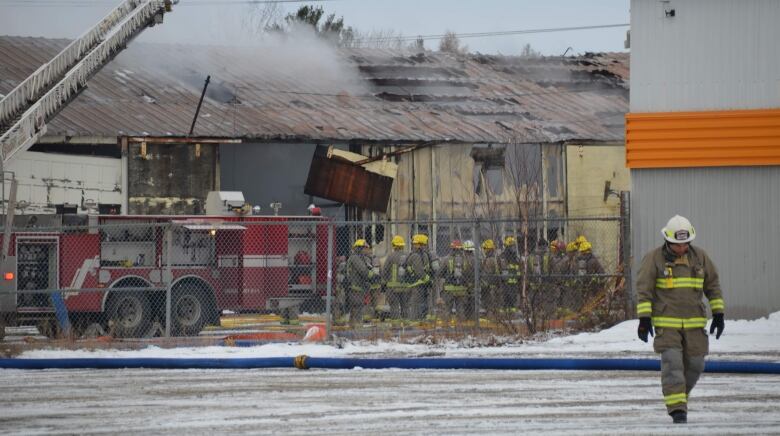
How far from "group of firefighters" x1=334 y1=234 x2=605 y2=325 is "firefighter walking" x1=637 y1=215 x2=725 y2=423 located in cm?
899

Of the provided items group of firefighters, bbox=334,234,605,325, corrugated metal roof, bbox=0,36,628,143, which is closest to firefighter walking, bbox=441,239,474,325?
group of firefighters, bbox=334,234,605,325

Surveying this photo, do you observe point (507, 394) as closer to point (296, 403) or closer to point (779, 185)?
point (296, 403)

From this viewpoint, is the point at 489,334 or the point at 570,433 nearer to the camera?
the point at 570,433

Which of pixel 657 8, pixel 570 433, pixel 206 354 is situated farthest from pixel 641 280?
pixel 657 8

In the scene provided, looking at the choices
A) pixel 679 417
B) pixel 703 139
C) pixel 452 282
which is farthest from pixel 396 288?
pixel 679 417

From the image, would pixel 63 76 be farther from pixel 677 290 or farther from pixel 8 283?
pixel 677 290

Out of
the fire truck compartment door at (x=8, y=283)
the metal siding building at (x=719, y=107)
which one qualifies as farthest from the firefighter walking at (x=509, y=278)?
the fire truck compartment door at (x=8, y=283)

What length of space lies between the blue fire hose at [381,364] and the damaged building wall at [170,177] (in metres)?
16.1

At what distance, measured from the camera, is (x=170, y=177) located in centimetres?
3244

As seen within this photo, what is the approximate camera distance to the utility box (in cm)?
2512

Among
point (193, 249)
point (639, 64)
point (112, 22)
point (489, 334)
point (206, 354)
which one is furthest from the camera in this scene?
point (112, 22)

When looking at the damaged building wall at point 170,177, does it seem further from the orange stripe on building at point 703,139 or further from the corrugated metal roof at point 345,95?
the orange stripe on building at point 703,139

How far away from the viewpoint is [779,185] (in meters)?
20.0

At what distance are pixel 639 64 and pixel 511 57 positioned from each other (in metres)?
21.8
